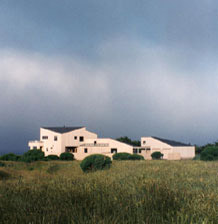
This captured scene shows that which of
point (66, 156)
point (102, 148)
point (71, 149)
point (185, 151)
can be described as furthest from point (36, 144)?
point (185, 151)

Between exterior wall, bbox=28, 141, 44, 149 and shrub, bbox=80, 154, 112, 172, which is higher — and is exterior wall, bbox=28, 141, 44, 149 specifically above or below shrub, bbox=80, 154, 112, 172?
above

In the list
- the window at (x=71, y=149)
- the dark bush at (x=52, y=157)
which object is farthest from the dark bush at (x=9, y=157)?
the window at (x=71, y=149)

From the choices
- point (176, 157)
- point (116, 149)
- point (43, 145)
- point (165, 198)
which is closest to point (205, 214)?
point (165, 198)

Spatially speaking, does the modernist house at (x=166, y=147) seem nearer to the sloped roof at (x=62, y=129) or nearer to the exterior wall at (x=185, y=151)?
the exterior wall at (x=185, y=151)

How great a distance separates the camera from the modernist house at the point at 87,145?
37031 millimetres

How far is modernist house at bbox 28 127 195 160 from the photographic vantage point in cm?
3703

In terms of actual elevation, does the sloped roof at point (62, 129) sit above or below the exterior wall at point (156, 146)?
above

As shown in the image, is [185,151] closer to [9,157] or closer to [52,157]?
[52,157]

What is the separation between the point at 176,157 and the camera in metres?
33.8

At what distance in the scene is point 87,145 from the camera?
3747 centimetres

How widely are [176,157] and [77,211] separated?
31443 millimetres

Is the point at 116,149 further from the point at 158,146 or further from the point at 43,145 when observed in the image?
the point at 43,145

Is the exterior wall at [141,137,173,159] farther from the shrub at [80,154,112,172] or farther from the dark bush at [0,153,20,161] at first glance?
the shrub at [80,154,112,172]

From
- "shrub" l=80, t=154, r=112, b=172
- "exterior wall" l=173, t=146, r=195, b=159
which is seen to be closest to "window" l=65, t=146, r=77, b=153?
"exterior wall" l=173, t=146, r=195, b=159
